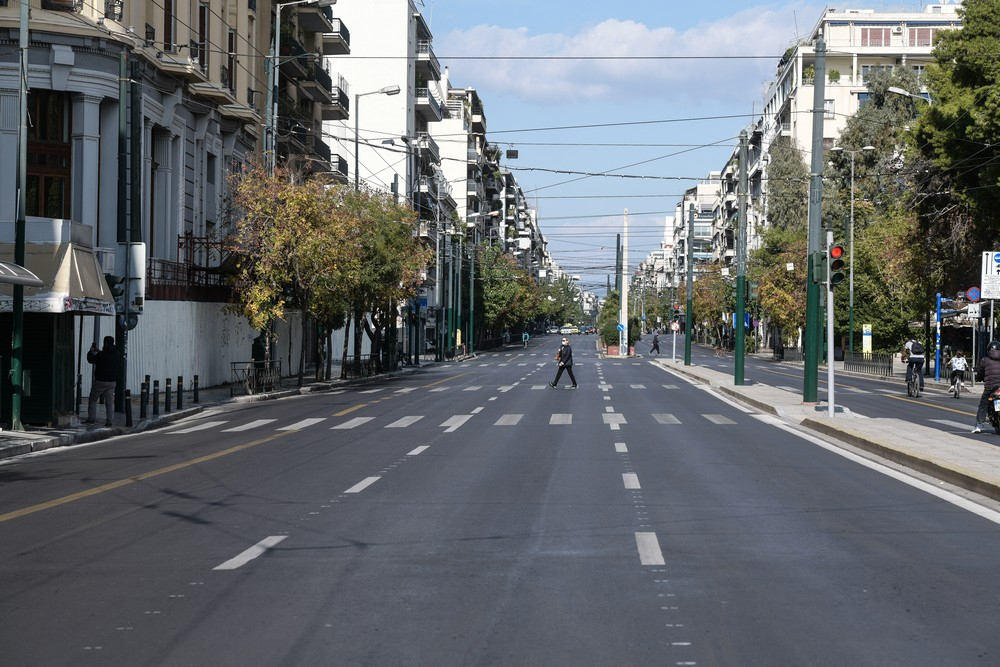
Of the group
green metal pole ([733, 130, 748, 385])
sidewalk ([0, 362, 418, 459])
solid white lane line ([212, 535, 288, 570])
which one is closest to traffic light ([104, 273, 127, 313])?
sidewalk ([0, 362, 418, 459])

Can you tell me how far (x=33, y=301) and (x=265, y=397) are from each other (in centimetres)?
1423

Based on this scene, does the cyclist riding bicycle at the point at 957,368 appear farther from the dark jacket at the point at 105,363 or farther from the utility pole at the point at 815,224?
the dark jacket at the point at 105,363

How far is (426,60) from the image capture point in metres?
100

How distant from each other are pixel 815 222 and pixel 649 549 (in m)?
19.6


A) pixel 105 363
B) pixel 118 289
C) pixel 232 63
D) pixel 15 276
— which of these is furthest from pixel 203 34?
pixel 15 276

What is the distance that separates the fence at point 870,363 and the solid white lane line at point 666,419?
3423 centimetres

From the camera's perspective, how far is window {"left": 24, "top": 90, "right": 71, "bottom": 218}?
34.9 meters

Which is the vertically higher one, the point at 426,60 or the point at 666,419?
the point at 426,60

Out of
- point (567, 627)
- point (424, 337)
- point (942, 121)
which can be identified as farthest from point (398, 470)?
point (424, 337)

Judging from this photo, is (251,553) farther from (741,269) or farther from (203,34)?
(203,34)

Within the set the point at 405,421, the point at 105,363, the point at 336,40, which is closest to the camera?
the point at 105,363

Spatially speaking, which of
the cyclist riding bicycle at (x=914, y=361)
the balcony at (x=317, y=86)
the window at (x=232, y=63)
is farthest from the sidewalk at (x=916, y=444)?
the balcony at (x=317, y=86)

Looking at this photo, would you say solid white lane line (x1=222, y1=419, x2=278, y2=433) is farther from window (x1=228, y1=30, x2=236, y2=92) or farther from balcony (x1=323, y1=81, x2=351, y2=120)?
balcony (x1=323, y1=81, x2=351, y2=120)

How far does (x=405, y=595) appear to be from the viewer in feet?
26.5
